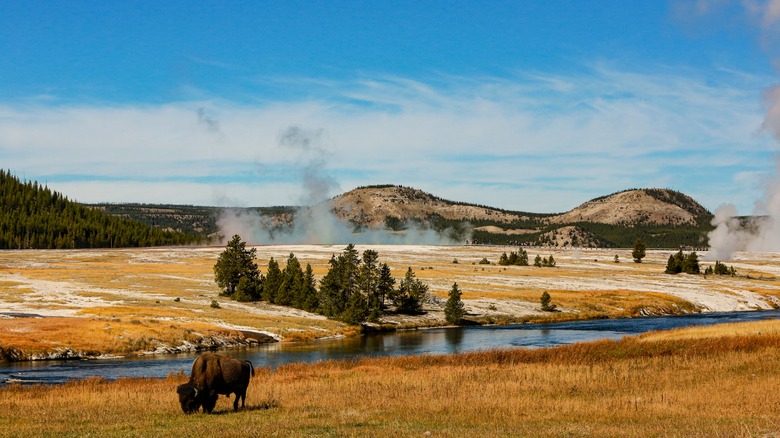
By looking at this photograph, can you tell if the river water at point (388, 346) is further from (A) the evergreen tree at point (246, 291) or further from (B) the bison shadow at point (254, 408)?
(A) the evergreen tree at point (246, 291)

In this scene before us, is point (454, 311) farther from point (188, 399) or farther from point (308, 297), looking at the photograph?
point (188, 399)

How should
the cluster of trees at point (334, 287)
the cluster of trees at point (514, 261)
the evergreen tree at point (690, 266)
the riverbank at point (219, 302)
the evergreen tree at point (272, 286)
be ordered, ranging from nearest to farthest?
the riverbank at point (219, 302) < the cluster of trees at point (334, 287) < the evergreen tree at point (272, 286) < the evergreen tree at point (690, 266) < the cluster of trees at point (514, 261)

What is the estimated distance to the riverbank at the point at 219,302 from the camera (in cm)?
5216

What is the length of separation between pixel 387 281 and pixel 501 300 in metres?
18.1

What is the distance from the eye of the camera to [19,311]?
61344 mm

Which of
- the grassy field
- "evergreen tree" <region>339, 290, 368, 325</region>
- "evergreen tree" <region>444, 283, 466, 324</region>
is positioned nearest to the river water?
"evergreen tree" <region>444, 283, 466, 324</region>

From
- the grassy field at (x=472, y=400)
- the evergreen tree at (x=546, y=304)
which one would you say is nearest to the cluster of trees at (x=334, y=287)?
the evergreen tree at (x=546, y=304)

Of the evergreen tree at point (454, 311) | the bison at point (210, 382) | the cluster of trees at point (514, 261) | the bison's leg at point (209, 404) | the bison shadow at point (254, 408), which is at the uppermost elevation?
the cluster of trees at point (514, 261)

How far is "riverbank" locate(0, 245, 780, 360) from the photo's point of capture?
52.2 m

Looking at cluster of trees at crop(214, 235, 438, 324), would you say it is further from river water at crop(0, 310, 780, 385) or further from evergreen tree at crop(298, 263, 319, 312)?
river water at crop(0, 310, 780, 385)

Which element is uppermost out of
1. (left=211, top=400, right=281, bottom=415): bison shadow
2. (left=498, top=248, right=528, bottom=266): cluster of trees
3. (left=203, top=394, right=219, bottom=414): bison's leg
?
(left=498, top=248, right=528, bottom=266): cluster of trees

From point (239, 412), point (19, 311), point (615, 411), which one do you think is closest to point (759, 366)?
point (615, 411)

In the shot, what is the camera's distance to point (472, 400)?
2352 cm

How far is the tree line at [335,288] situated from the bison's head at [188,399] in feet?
153
